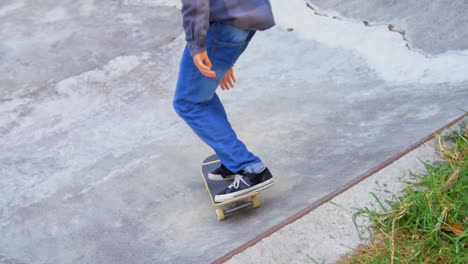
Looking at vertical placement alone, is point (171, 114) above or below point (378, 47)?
below

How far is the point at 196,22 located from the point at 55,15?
160 inches

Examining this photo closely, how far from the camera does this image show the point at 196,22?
2.37 m

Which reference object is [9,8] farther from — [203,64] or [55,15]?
[203,64]

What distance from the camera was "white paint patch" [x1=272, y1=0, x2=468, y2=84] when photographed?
4.24 meters

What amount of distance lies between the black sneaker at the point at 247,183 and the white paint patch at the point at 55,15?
3694 millimetres

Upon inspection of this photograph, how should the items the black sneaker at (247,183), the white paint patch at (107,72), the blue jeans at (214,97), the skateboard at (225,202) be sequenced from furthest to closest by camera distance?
the white paint patch at (107,72) < the skateboard at (225,202) < the black sneaker at (247,183) < the blue jeans at (214,97)

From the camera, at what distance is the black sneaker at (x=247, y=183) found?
9.74 feet

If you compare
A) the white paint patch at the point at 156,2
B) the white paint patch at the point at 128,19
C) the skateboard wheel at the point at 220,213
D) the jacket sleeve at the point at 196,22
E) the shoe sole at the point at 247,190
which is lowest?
the white paint patch at the point at 128,19

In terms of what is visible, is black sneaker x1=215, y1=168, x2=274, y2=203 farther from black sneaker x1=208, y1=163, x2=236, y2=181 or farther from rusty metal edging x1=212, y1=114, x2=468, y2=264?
rusty metal edging x1=212, y1=114, x2=468, y2=264

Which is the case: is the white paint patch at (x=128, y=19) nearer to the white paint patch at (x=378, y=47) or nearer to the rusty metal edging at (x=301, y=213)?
the white paint patch at (x=378, y=47)

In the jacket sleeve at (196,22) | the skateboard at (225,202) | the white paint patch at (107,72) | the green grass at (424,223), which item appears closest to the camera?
the green grass at (424,223)

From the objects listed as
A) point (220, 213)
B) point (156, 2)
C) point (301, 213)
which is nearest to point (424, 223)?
point (301, 213)

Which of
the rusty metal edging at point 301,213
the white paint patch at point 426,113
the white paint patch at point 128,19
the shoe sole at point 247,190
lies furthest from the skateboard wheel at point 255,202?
the white paint patch at point 128,19

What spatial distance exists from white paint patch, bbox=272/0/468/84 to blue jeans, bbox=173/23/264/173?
1.87m
